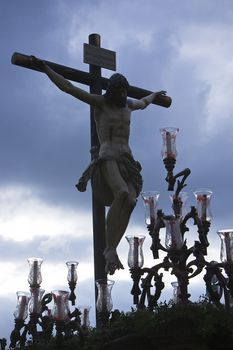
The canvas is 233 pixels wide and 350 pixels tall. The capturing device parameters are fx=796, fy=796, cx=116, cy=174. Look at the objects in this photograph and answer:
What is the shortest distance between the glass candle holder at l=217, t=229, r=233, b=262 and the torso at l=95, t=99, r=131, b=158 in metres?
1.85

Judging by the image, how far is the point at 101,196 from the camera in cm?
908

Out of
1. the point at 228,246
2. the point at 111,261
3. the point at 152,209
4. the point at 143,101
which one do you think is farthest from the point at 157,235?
the point at 143,101

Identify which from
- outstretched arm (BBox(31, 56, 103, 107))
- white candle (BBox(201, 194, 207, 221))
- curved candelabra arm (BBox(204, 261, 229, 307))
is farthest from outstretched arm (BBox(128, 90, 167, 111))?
curved candelabra arm (BBox(204, 261, 229, 307))

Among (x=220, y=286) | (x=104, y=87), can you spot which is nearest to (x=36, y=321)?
(x=220, y=286)

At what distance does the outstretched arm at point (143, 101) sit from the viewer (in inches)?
373

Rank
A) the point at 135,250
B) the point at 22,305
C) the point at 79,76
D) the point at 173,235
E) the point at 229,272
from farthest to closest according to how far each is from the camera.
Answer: the point at 79,76, the point at 22,305, the point at 135,250, the point at 173,235, the point at 229,272

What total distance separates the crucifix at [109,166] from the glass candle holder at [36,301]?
0.76 meters

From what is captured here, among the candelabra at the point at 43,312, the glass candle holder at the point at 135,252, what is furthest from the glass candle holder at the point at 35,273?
the glass candle holder at the point at 135,252

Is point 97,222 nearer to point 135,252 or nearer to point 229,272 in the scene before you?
point 135,252

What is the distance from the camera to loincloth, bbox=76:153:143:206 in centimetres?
892

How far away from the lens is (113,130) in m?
9.04

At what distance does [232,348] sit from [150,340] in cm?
70

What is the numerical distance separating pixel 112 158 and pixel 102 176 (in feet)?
0.86

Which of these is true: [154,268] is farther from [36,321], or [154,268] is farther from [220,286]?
[36,321]
